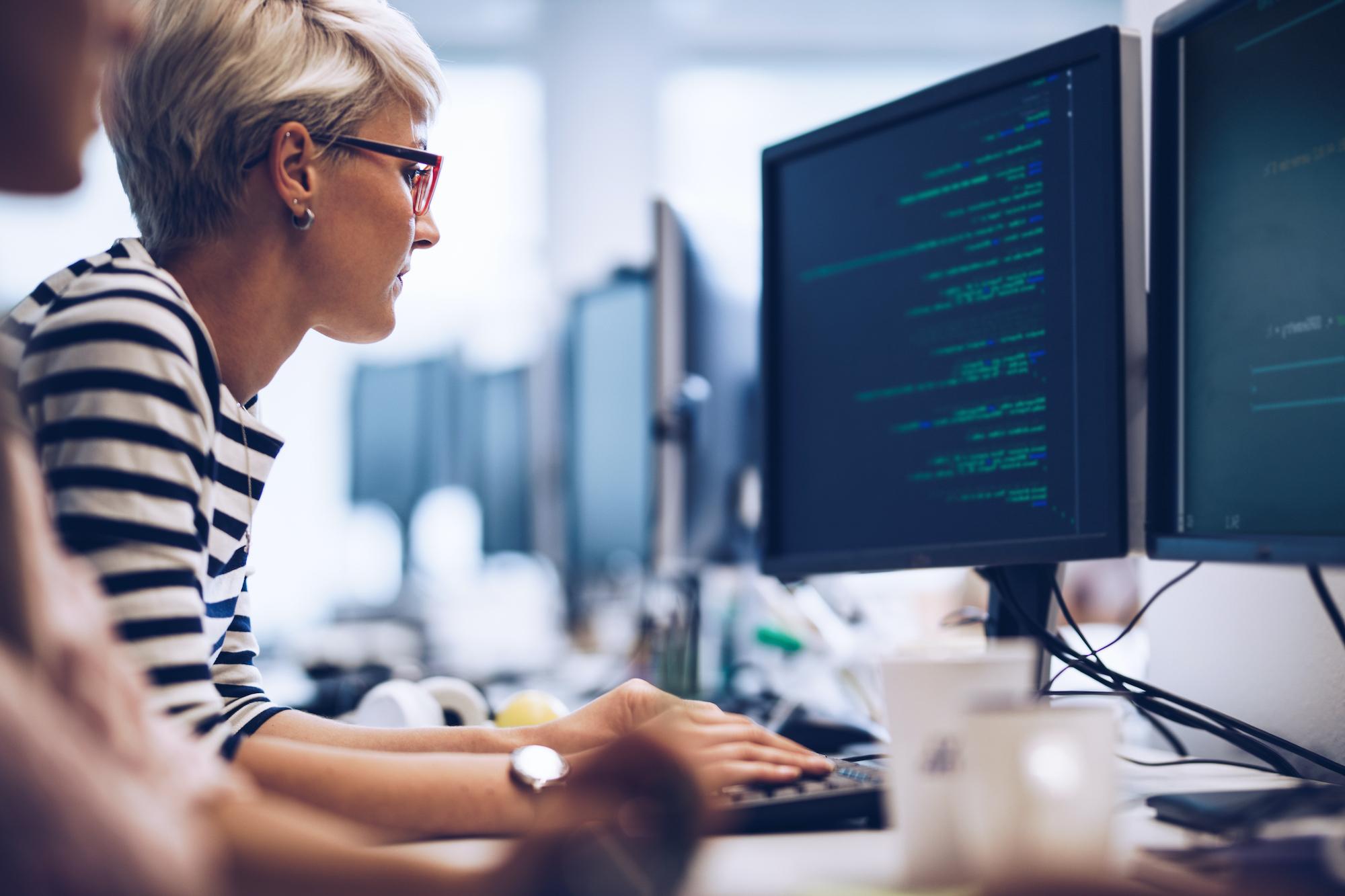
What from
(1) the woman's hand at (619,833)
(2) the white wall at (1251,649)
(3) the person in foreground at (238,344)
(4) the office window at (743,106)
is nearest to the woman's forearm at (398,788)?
(3) the person in foreground at (238,344)

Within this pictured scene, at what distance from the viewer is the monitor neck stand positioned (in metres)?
1.04

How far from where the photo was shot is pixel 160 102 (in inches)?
36.8

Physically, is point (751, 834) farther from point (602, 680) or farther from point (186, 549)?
point (602, 680)

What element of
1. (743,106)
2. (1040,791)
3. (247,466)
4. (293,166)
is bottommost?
(1040,791)

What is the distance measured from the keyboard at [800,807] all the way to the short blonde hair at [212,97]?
0.66 metres

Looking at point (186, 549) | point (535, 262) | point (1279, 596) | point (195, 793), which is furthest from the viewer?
point (535, 262)

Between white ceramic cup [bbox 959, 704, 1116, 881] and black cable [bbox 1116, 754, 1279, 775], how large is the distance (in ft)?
1.61

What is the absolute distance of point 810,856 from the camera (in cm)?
64

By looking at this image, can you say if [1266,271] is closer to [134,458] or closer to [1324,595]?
[1324,595]

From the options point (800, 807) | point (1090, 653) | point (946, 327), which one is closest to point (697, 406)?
point (946, 327)

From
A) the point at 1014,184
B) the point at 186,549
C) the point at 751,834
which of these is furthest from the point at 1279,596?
the point at 186,549

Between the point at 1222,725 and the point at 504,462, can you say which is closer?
the point at 1222,725

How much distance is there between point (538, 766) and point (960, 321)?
1.89 feet

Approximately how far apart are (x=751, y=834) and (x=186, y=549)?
0.41 meters
